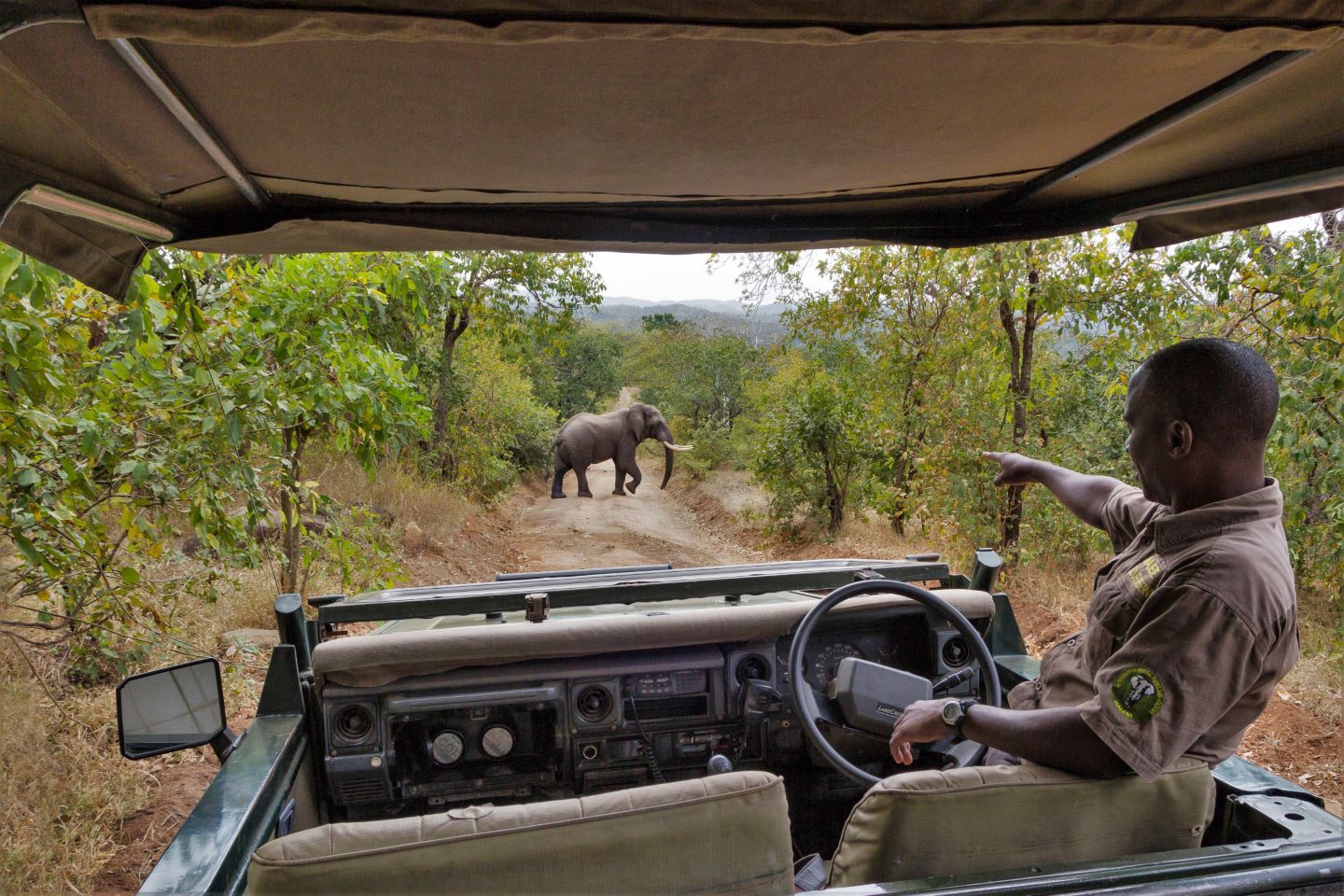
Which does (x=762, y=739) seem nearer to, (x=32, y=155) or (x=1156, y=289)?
(x=32, y=155)

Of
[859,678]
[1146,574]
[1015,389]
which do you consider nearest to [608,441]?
[1015,389]

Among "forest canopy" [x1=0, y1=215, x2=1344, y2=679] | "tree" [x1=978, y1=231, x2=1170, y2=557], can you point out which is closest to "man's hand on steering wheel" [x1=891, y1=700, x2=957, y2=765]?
"forest canopy" [x1=0, y1=215, x2=1344, y2=679]

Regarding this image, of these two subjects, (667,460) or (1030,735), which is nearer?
(1030,735)

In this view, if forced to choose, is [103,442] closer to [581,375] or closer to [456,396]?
[456,396]

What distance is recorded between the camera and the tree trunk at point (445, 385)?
42.2 ft

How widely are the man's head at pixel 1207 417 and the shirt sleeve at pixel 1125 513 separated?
53 centimetres

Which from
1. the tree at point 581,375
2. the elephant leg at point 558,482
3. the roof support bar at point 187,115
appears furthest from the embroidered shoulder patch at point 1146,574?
the tree at point 581,375

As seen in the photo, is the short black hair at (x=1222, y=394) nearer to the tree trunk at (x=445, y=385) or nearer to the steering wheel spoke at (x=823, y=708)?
the steering wheel spoke at (x=823, y=708)

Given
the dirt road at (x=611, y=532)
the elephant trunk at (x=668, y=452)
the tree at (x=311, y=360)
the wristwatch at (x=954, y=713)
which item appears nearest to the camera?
the wristwatch at (x=954, y=713)

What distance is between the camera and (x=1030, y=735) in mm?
1645

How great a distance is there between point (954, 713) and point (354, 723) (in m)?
1.47

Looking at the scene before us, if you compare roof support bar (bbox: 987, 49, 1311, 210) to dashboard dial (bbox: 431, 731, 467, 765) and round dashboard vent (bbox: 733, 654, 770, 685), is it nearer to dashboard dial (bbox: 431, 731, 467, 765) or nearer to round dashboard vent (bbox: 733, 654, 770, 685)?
round dashboard vent (bbox: 733, 654, 770, 685)

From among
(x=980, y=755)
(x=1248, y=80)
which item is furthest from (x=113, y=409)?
(x=1248, y=80)

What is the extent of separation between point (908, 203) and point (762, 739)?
5.83 ft
